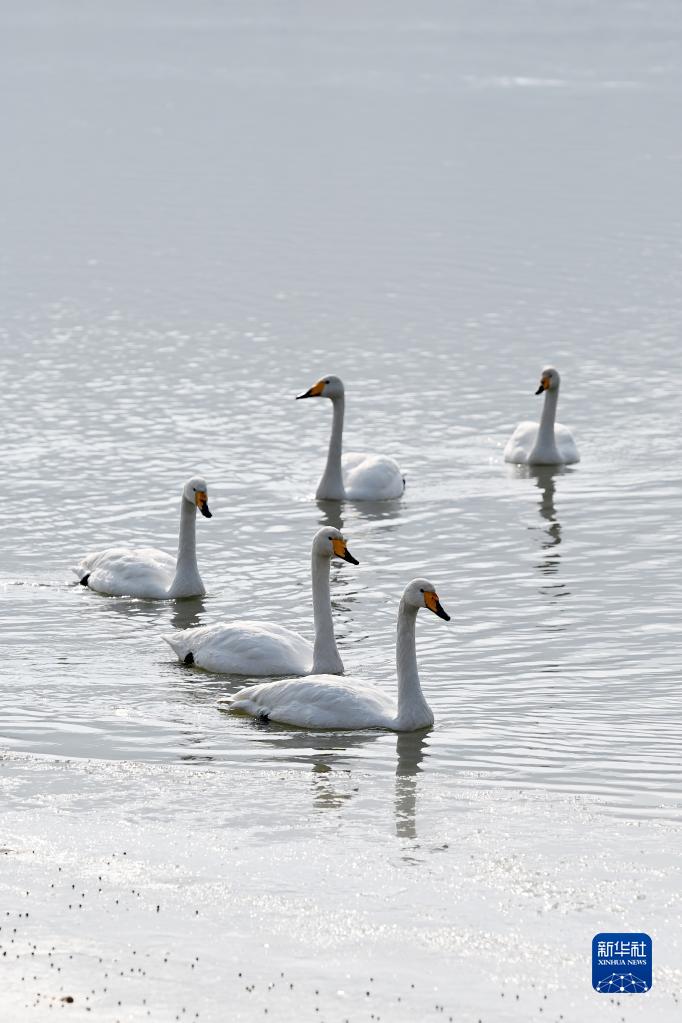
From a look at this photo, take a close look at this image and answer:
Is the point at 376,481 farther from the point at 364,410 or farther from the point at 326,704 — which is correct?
the point at 326,704

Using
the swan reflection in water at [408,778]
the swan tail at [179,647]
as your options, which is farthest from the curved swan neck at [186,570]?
the swan reflection in water at [408,778]

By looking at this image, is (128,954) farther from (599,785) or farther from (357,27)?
(357,27)

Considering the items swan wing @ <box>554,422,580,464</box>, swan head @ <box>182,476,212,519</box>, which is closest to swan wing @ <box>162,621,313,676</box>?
swan head @ <box>182,476,212,519</box>

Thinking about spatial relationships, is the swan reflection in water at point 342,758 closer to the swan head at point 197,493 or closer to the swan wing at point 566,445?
the swan head at point 197,493

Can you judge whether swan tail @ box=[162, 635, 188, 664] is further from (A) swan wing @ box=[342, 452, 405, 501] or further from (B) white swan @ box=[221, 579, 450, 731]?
(A) swan wing @ box=[342, 452, 405, 501]

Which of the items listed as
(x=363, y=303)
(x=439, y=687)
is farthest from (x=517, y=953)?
(x=363, y=303)

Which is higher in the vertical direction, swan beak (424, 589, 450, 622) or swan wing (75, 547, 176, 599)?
swan beak (424, 589, 450, 622)

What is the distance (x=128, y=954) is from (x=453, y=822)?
3.00m

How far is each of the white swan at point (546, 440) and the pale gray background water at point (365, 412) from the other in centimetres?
26

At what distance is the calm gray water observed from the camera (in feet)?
49.9

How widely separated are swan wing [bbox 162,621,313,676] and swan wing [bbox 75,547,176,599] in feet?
8.17

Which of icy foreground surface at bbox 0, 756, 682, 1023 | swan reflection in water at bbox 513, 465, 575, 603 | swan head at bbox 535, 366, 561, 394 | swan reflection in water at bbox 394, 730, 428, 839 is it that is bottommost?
swan reflection in water at bbox 394, 730, 428, 839

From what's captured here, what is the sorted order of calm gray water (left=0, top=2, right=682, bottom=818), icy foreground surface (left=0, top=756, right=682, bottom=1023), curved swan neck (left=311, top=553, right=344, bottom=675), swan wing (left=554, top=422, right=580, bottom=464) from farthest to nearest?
swan wing (left=554, top=422, right=580, bottom=464), curved swan neck (left=311, top=553, right=344, bottom=675), calm gray water (left=0, top=2, right=682, bottom=818), icy foreground surface (left=0, top=756, right=682, bottom=1023)

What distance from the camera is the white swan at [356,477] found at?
2259 centimetres
